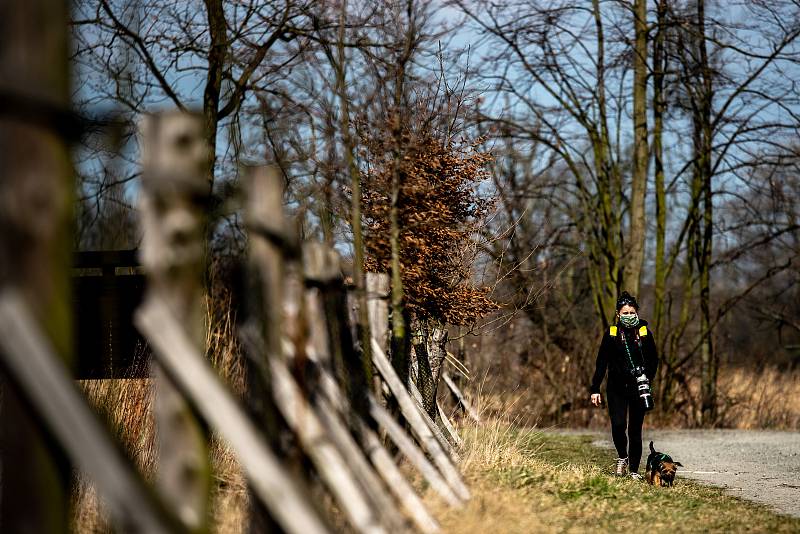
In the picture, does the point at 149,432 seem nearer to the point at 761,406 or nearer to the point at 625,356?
the point at 625,356

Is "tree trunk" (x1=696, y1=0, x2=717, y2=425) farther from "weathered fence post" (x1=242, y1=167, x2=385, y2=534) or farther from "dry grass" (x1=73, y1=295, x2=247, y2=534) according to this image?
"weathered fence post" (x1=242, y1=167, x2=385, y2=534)

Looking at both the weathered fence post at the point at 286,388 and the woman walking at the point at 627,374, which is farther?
the woman walking at the point at 627,374

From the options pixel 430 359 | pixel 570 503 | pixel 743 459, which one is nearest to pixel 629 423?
pixel 430 359

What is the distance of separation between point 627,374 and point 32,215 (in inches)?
306

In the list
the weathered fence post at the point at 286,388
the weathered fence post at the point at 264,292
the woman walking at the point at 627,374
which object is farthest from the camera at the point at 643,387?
the weathered fence post at the point at 264,292

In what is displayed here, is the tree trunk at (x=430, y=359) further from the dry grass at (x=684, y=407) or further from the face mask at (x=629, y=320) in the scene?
the dry grass at (x=684, y=407)

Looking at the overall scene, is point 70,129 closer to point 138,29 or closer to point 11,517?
point 11,517

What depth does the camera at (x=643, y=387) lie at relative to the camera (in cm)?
985

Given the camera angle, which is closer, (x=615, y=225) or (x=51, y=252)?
(x=51, y=252)

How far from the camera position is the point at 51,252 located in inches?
127

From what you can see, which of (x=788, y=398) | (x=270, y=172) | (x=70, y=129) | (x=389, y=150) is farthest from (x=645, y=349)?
(x=788, y=398)

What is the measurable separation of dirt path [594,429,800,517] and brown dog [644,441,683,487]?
543 mm

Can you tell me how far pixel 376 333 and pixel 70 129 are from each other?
4.04m

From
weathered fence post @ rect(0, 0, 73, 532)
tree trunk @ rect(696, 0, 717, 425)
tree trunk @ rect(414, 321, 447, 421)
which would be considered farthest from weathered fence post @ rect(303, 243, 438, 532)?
tree trunk @ rect(696, 0, 717, 425)
